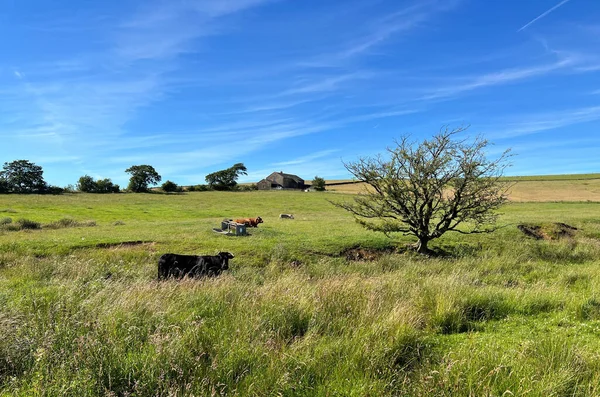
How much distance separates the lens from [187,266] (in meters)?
12.5

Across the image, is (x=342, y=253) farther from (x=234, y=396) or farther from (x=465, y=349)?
(x=234, y=396)

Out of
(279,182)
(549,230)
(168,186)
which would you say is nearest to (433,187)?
(549,230)

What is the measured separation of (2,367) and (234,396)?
2.60 m

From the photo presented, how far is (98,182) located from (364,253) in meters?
81.2

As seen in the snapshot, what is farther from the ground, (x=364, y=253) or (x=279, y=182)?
(x=279, y=182)

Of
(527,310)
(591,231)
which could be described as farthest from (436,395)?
(591,231)

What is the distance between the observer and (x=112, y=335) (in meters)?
4.46

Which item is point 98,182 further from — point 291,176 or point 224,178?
point 291,176

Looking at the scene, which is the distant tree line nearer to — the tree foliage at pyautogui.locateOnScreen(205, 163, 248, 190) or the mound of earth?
the tree foliage at pyautogui.locateOnScreen(205, 163, 248, 190)

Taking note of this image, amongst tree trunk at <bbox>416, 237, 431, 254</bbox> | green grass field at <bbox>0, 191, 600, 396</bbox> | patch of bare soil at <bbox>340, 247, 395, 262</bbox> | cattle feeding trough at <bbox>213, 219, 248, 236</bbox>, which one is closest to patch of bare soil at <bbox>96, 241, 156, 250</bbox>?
cattle feeding trough at <bbox>213, 219, 248, 236</bbox>

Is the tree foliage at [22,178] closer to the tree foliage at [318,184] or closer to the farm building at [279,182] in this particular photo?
the farm building at [279,182]

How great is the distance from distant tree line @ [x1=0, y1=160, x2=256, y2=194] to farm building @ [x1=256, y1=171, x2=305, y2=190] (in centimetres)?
645

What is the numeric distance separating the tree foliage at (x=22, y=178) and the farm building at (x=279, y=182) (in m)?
52.7

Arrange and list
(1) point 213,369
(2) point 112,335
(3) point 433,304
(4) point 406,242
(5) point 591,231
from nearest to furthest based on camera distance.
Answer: (1) point 213,369 < (2) point 112,335 < (3) point 433,304 < (4) point 406,242 < (5) point 591,231
